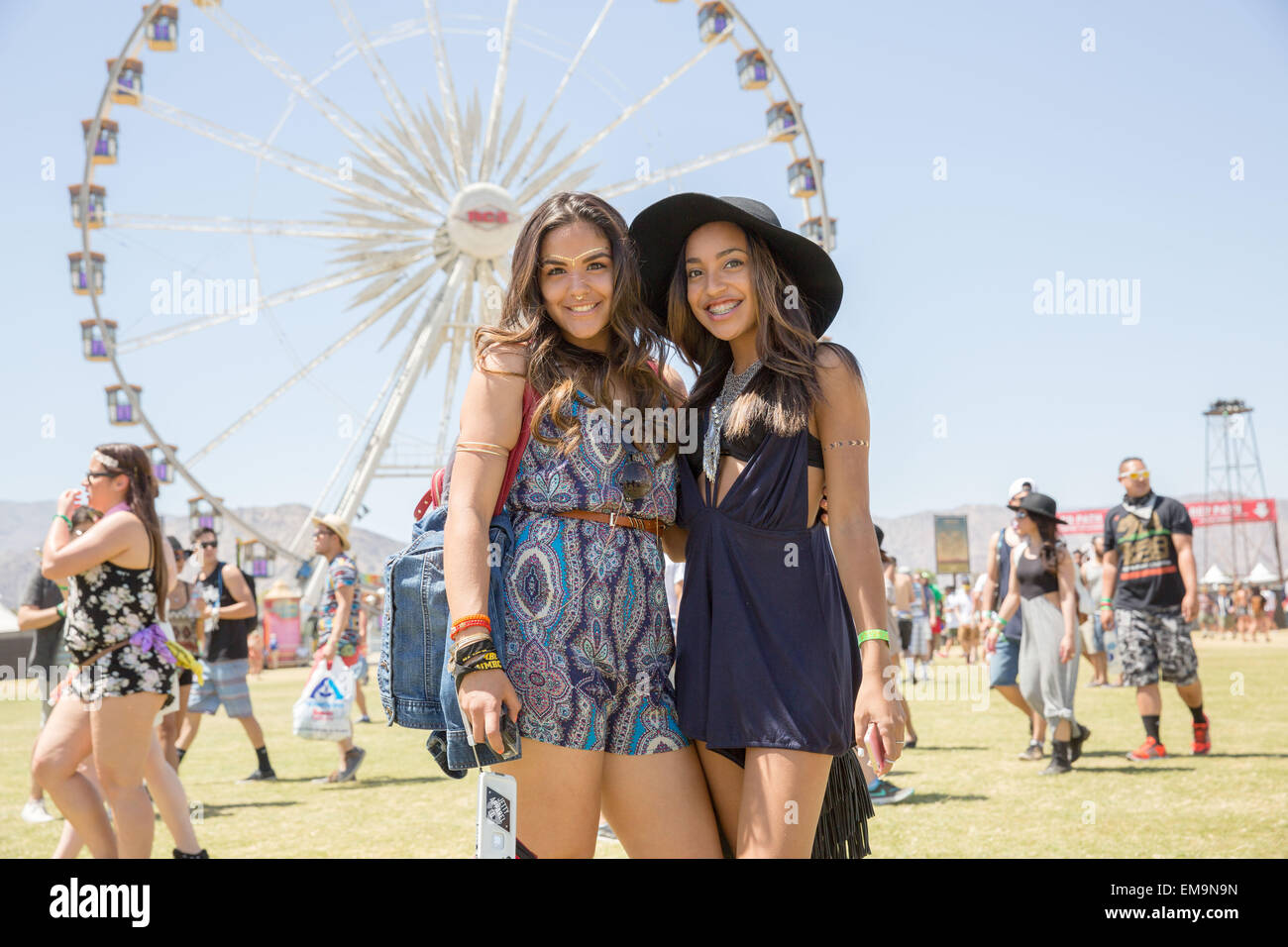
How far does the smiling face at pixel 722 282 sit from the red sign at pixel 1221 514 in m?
53.1

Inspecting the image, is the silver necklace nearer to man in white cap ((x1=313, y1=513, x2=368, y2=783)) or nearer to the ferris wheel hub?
A: man in white cap ((x1=313, y1=513, x2=368, y2=783))

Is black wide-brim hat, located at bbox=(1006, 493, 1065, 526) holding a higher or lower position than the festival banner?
higher

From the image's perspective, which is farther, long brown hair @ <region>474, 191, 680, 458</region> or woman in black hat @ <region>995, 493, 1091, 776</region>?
woman in black hat @ <region>995, 493, 1091, 776</region>

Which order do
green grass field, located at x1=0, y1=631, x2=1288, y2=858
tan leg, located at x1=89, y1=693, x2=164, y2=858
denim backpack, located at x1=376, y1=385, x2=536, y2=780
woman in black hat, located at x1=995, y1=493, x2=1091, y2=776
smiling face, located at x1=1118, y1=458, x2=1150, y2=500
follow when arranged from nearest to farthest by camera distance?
denim backpack, located at x1=376, y1=385, x2=536, y2=780
tan leg, located at x1=89, y1=693, x2=164, y2=858
green grass field, located at x1=0, y1=631, x2=1288, y2=858
woman in black hat, located at x1=995, y1=493, x2=1091, y2=776
smiling face, located at x1=1118, y1=458, x2=1150, y2=500

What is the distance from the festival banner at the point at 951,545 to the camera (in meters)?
49.4

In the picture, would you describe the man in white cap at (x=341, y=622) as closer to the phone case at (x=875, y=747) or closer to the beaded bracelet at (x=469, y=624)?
the beaded bracelet at (x=469, y=624)

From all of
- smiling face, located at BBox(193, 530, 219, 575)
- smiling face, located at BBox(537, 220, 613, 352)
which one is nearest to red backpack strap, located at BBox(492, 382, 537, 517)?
smiling face, located at BBox(537, 220, 613, 352)

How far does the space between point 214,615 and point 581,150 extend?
13.6m

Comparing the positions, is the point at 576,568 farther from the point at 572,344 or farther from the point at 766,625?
the point at 572,344

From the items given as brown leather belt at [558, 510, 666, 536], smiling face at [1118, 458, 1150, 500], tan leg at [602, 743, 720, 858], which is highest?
smiling face at [1118, 458, 1150, 500]

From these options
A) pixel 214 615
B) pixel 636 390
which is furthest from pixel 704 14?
pixel 636 390

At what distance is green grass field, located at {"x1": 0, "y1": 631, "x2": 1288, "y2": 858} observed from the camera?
504 cm

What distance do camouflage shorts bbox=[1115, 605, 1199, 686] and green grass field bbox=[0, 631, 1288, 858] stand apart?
0.55 m

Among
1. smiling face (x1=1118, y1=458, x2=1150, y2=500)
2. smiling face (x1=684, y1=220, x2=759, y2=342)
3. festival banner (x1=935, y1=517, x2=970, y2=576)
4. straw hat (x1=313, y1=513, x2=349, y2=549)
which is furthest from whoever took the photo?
festival banner (x1=935, y1=517, x2=970, y2=576)
